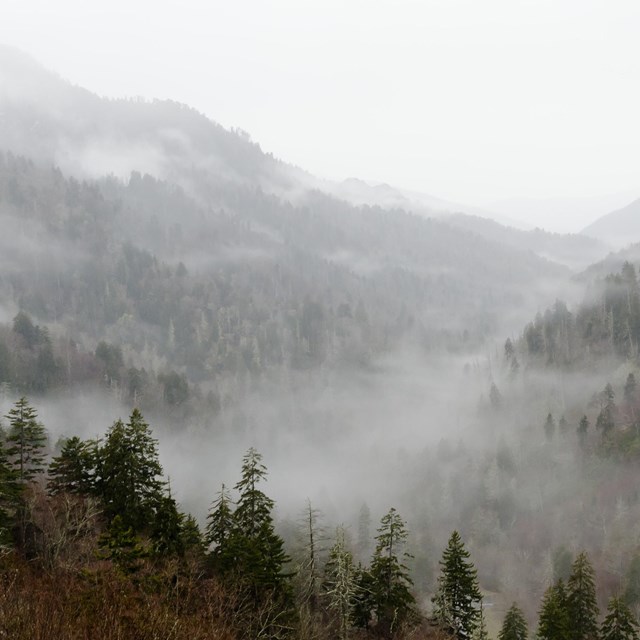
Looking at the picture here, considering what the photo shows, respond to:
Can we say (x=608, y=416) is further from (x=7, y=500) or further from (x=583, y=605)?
(x=7, y=500)

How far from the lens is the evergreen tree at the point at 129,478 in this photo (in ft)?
126

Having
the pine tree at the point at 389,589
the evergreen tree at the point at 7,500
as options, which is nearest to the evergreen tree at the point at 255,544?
the pine tree at the point at 389,589

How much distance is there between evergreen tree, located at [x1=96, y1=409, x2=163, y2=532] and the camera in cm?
3853

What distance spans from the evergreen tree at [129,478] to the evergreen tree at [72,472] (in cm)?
107

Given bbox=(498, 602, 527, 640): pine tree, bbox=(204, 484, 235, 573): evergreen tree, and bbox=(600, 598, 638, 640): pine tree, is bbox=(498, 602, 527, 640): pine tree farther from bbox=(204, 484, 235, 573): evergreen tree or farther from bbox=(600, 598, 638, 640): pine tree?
bbox=(204, 484, 235, 573): evergreen tree

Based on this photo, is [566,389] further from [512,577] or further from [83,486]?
[83,486]

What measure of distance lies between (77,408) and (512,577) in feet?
487

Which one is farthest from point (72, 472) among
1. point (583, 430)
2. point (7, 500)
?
point (583, 430)

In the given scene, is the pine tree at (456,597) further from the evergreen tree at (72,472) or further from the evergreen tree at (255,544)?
the evergreen tree at (72,472)

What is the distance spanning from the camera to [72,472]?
39438 mm

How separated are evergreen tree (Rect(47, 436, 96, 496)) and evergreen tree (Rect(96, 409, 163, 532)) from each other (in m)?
1.07

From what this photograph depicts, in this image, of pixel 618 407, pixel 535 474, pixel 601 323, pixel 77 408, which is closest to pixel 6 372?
pixel 77 408

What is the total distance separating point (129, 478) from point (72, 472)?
482 cm

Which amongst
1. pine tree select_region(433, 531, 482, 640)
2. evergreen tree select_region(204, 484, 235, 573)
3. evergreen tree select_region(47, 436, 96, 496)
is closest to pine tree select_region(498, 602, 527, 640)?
pine tree select_region(433, 531, 482, 640)
